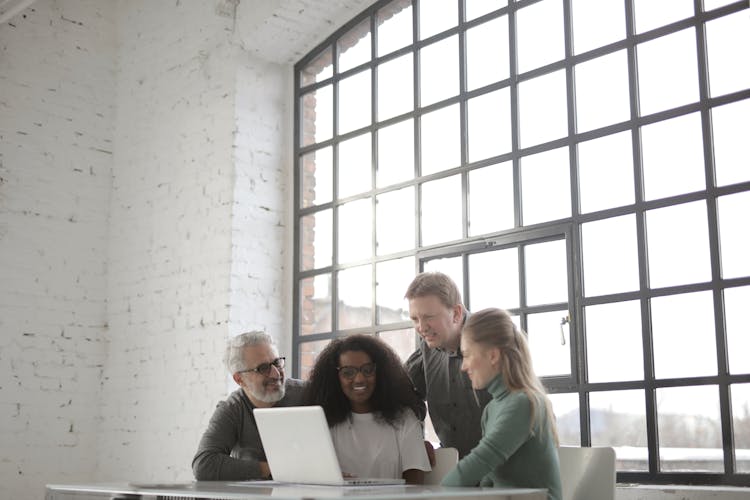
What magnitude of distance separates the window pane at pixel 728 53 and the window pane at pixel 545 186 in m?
0.79

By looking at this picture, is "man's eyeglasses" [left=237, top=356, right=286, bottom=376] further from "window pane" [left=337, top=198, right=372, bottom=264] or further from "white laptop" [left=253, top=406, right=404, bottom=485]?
"window pane" [left=337, top=198, right=372, bottom=264]

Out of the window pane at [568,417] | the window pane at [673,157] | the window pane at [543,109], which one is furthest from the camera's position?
the window pane at [543,109]

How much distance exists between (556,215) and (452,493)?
2.27 metres

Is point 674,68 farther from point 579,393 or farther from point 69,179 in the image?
point 69,179

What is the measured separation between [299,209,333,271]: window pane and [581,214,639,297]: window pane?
1964mm

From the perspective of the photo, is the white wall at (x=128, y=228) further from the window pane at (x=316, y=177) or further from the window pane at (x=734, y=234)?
the window pane at (x=734, y=234)

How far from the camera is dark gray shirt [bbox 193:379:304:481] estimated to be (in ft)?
12.2

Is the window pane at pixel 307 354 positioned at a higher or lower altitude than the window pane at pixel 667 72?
lower

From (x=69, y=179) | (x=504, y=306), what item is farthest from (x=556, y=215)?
(x=69, y=179)

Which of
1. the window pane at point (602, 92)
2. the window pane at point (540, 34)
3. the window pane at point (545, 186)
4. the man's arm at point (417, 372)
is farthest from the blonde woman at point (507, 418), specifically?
the window pane at point (540, 34)

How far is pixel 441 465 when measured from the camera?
362 cm

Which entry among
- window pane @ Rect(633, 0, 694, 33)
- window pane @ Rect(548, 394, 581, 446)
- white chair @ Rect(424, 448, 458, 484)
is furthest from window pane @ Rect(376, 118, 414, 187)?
white chair @ Rect(424, 448, 458, 484)

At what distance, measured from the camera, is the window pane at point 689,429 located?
387 cm

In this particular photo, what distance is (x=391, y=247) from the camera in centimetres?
552
